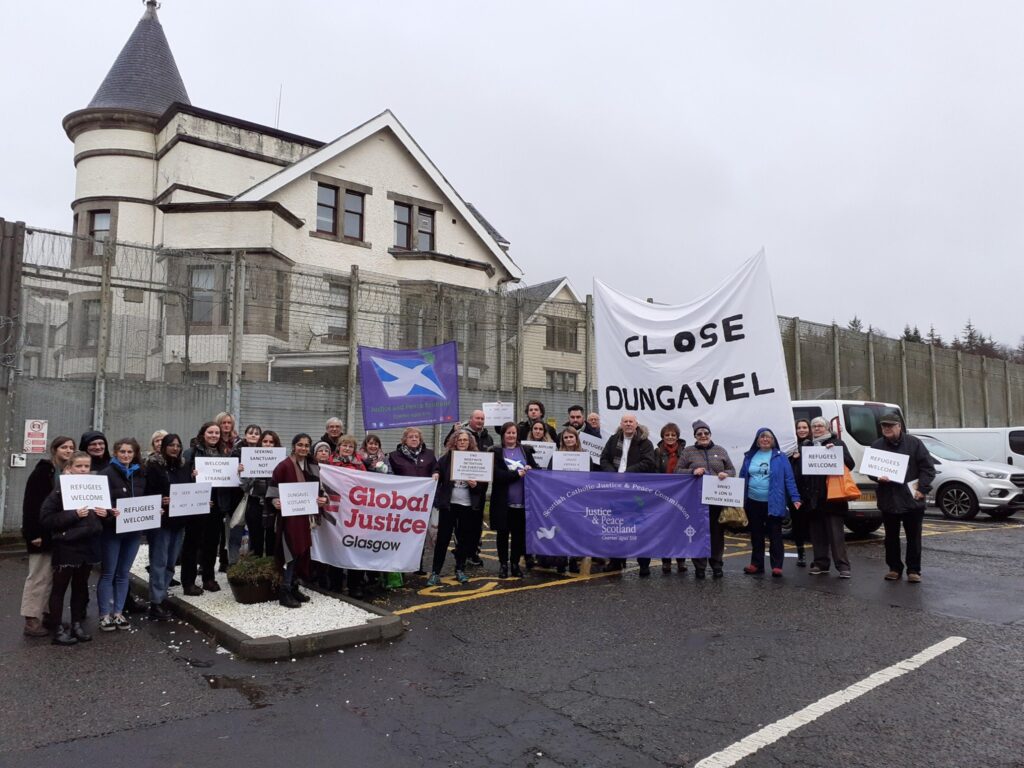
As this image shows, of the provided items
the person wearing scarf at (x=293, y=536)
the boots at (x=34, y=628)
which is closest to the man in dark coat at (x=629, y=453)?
the person wearing scarf at (x=293, y=536)

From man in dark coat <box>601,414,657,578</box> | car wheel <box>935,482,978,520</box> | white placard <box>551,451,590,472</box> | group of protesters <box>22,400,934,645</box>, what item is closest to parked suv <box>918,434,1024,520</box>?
car wheel <box>935,482,978,520</box>

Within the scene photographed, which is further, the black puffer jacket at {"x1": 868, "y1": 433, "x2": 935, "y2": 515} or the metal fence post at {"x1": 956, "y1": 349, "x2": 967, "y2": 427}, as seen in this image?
the metal fence post at {"x1": 956, "y1": 349, "x2": 967, "y2": 427}

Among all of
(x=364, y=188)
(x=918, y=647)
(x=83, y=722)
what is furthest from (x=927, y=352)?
(x=83, y=722)

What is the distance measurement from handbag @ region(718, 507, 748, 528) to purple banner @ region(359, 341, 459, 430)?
3.80 m

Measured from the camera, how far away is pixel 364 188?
1007 inches

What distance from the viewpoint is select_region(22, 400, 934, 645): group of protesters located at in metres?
6.41

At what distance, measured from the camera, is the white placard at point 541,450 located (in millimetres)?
9422

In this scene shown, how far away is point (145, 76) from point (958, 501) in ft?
90.6

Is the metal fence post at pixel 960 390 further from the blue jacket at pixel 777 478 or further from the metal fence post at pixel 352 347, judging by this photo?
the metal fence post at pixel 352 347

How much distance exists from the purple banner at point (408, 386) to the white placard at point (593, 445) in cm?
179

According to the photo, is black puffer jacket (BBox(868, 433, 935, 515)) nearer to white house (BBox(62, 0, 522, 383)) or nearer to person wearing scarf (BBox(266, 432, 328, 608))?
person wearing scarf (BBox(266, 432, 328, 608))

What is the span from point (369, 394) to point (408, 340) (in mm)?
4484

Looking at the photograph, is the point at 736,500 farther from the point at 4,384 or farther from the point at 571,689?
the point at 4,384

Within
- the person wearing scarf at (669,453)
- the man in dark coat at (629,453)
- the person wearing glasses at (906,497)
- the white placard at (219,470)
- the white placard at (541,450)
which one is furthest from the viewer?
the white placard at (541,450)
